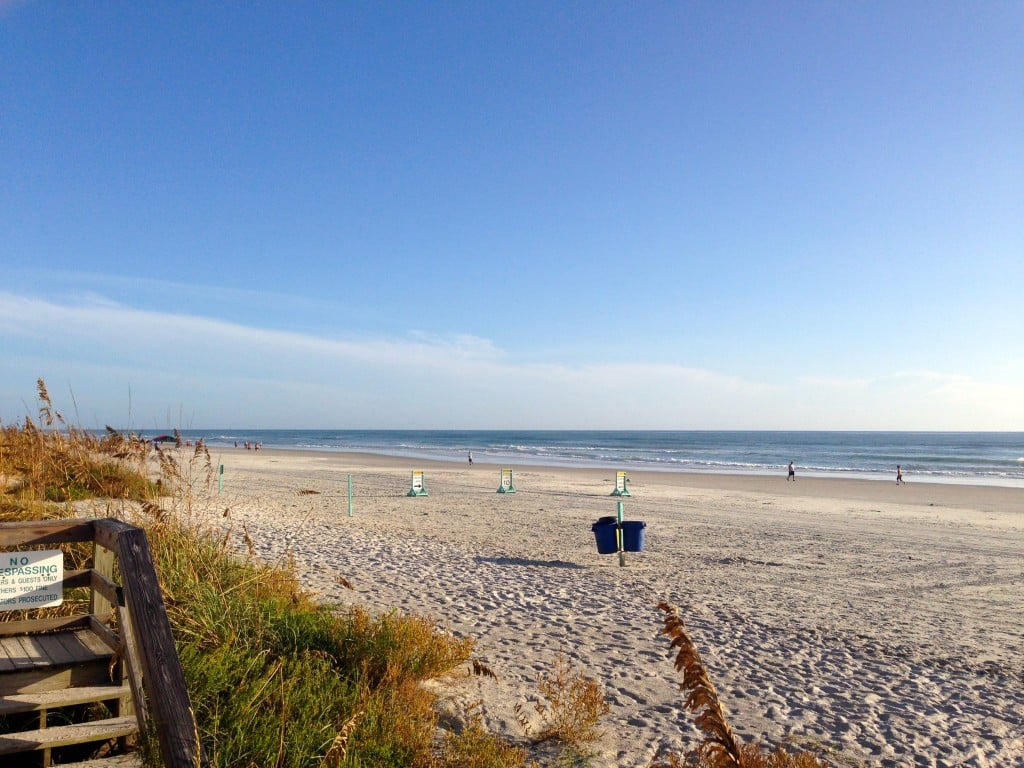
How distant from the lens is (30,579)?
3463 mm

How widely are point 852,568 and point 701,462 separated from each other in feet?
139

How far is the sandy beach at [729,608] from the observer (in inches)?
199

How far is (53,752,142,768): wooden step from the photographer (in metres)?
3.06

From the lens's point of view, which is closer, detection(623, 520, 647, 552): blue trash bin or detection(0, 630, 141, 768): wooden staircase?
detection(0, 630, 141, 768): wooden staircase

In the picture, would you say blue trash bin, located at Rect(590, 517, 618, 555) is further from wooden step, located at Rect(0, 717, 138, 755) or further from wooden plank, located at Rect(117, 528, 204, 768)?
wooden plank, located at Rect(117, 528, 204, 768)

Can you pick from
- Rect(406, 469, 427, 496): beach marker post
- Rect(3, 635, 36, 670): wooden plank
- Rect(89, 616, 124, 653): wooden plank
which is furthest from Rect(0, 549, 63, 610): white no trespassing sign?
Rect(406, 469, 427, 496): beach marker post

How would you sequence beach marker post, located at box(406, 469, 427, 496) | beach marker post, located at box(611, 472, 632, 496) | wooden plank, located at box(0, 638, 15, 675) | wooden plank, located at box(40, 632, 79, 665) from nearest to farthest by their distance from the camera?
wooden plank, located at box(0, 638, 15, 675)
wooden plank, located at box(40, 632, 79, 665)
beach marker post, located at box(406, 469, 427, 496)
beach marker post, located at box(611, 472, 632, 496)

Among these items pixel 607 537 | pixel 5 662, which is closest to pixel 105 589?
pixel 5 662

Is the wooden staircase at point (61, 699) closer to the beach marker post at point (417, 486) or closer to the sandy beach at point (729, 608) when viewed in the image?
the sandy beach at point (729, 608)

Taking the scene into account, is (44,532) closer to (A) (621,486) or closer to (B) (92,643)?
(B) (92,643)

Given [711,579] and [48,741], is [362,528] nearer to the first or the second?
[711,579]

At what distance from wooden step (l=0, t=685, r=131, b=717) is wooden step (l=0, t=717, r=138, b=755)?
127 mm

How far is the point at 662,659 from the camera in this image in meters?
6.45

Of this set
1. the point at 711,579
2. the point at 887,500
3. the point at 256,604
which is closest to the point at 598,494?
the point at 887,500
